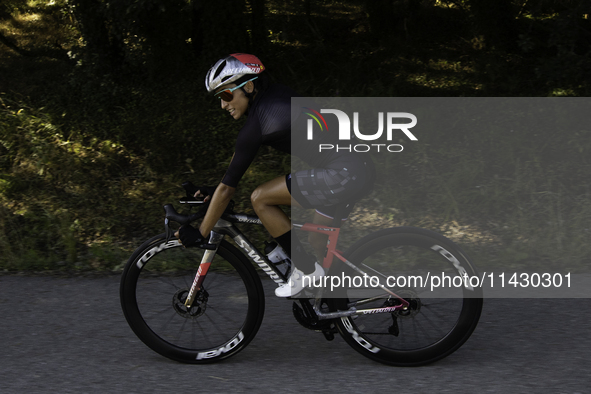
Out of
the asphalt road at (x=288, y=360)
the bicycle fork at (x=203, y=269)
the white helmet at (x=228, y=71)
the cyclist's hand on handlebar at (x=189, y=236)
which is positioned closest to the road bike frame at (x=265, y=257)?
the bicycle fork at (x=203, y=269)

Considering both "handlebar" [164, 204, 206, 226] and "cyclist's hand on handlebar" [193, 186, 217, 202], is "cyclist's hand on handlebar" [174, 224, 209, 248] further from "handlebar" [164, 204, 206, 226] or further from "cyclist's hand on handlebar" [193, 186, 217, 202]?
"cyclist's hand on handlebar" [193, 186, 217, 202]

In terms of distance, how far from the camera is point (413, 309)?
3699 millimetres

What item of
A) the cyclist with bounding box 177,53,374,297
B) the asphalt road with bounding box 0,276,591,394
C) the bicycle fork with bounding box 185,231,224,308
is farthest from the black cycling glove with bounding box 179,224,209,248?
the asphalt road with bounding box 0,276,591,394

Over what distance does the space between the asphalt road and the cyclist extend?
532 mm

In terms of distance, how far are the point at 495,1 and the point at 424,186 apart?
4.83m

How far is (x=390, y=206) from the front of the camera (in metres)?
7.14

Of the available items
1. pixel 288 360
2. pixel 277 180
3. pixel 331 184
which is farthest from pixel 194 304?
pixel 331 184

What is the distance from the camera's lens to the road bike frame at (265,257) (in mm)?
3662

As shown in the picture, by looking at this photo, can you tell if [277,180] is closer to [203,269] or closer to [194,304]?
[203,269]

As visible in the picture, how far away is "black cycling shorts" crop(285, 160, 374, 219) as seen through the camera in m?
3.51

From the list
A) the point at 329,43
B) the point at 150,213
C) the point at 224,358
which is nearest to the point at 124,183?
the point at 150,213

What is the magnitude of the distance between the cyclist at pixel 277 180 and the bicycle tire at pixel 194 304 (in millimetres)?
228

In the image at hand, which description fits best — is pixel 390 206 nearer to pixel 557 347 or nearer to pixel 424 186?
pixel 424 186

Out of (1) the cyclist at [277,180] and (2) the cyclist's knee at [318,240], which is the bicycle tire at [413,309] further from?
(1) the cyclist at [277,180]
